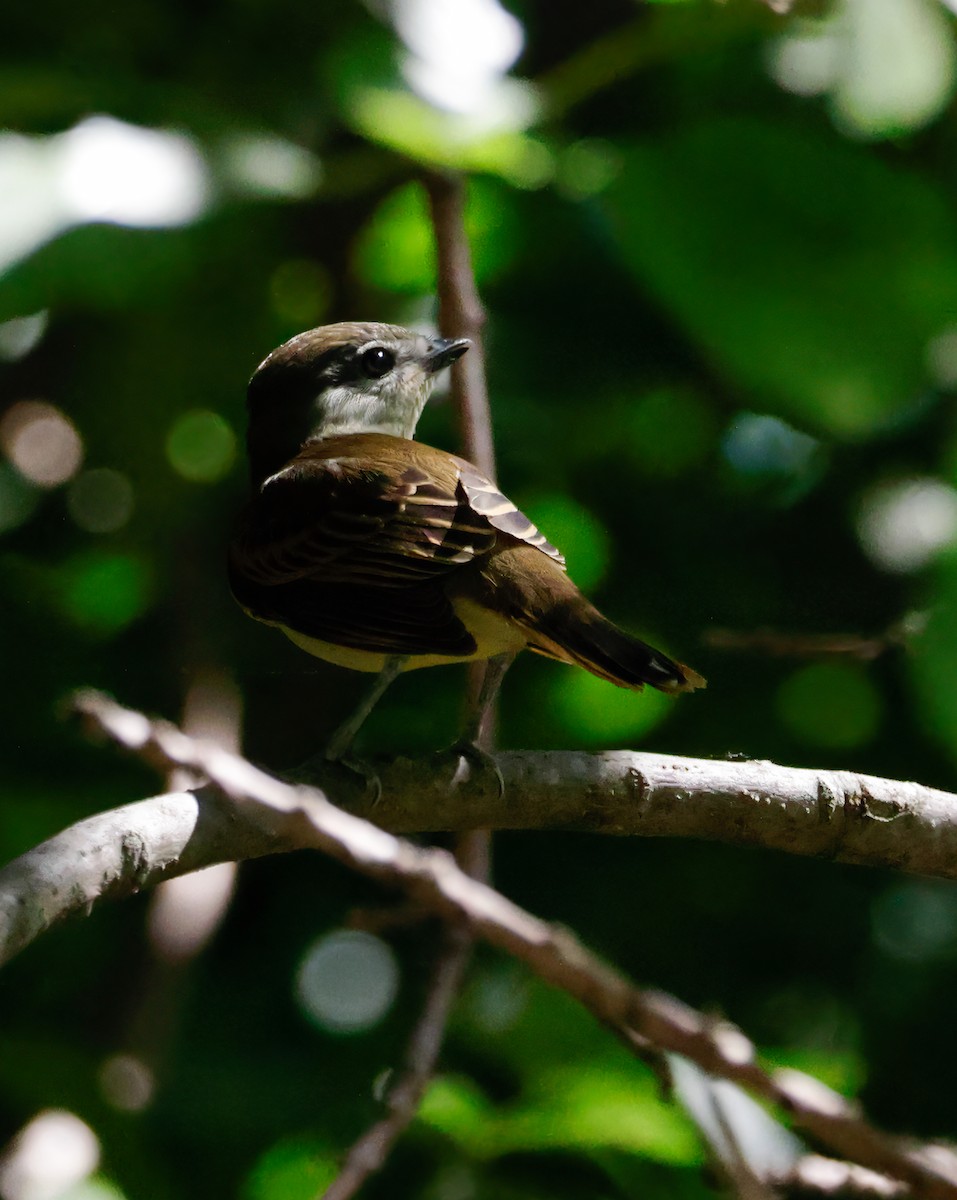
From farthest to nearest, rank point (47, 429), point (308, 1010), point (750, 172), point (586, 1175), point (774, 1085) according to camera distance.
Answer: point (47, 429), point (308, 1010), point (750, 172), point (586, 1175), point (774, 1085)

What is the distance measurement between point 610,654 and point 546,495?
1058 millimetres

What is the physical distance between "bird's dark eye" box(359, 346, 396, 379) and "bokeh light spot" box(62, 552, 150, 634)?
41.0 inches

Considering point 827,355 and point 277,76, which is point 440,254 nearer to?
point 827,355

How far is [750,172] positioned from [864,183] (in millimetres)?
178

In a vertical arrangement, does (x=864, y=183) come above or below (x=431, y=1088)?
above

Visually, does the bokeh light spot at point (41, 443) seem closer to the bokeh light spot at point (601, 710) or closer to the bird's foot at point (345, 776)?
the bokeh light spot at point (601, 710)

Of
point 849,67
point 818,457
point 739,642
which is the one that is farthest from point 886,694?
point 849,67

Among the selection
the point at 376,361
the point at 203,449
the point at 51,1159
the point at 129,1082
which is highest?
the point at 376,361

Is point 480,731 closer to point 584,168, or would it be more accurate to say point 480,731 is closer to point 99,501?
point 584,168

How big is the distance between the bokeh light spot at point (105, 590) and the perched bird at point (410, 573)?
3.37 feet

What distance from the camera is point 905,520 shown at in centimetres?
264

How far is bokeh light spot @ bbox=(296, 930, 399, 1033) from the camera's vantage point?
2.73m

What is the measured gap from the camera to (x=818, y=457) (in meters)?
2.86

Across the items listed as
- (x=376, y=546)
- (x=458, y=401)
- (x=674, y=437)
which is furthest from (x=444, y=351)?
(x=674, y=437)
